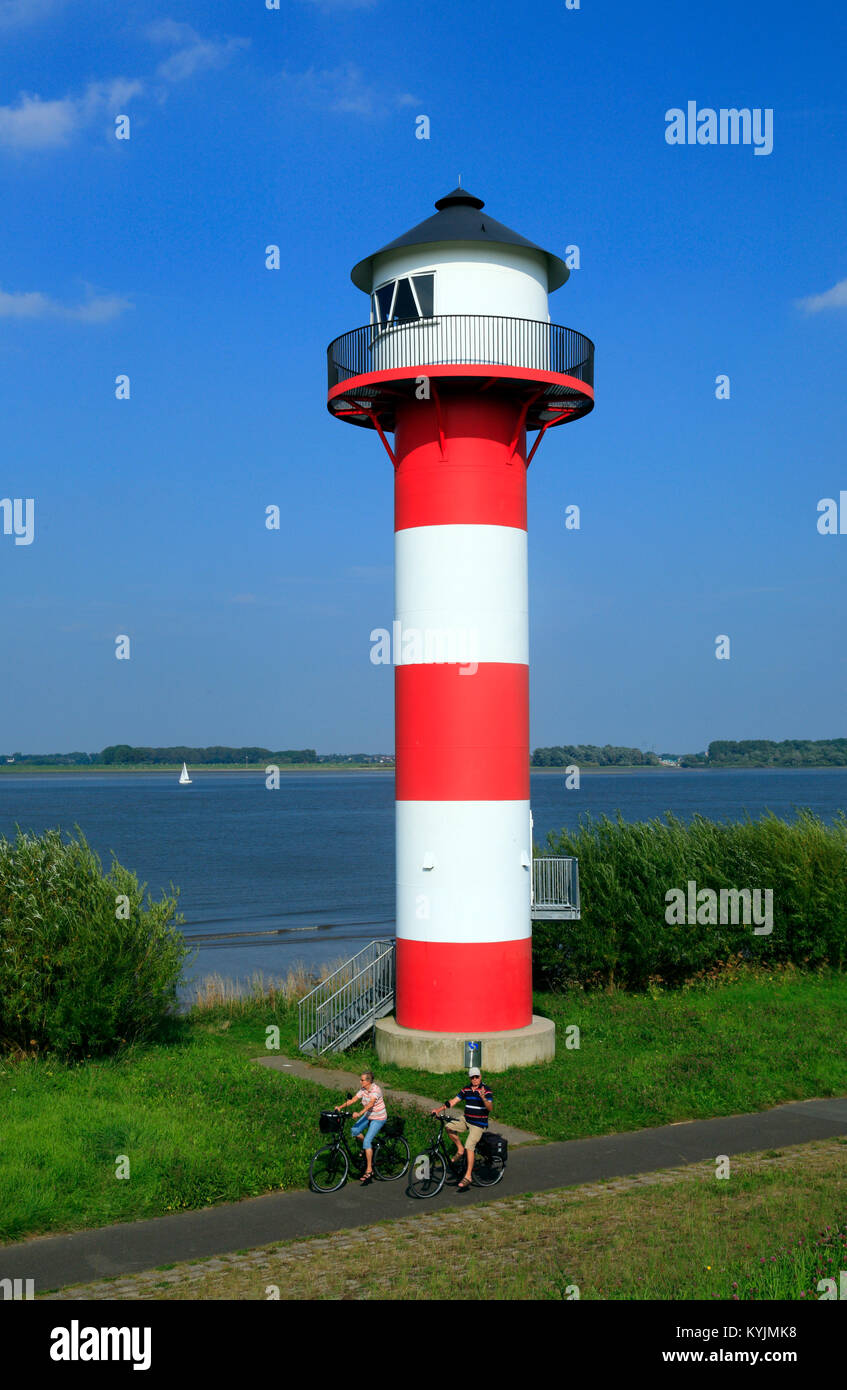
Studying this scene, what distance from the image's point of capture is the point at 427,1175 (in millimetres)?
14117

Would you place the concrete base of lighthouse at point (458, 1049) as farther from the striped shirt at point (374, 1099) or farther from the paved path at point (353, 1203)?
the striped shirt at point (374, 1099)

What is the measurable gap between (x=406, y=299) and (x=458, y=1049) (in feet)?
42.6

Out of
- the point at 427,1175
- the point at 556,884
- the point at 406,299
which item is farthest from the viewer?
the point at 556,884

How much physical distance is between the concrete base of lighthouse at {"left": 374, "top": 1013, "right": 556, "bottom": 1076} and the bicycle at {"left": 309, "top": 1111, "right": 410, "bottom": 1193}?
497 centimetres

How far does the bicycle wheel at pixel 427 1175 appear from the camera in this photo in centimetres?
1402

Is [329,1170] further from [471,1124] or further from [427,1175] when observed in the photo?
[471,1124]

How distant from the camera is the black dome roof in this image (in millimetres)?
20500

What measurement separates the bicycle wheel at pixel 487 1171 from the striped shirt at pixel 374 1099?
1265 mm

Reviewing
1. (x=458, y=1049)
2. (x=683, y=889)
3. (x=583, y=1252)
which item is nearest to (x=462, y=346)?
(x=458, y=1049)

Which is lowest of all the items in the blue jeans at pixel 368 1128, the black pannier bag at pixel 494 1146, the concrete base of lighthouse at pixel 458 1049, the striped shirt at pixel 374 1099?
the concrete base of lighthouse at pixel 458 1049

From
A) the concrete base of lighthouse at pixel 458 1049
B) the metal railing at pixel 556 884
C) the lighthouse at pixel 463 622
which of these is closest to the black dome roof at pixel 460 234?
the lighthouse at pixel 463 622

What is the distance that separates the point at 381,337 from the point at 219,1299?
52.1ft

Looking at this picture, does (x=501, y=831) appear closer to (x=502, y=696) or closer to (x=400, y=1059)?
(x=502, y=696)

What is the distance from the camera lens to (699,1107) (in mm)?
17812
